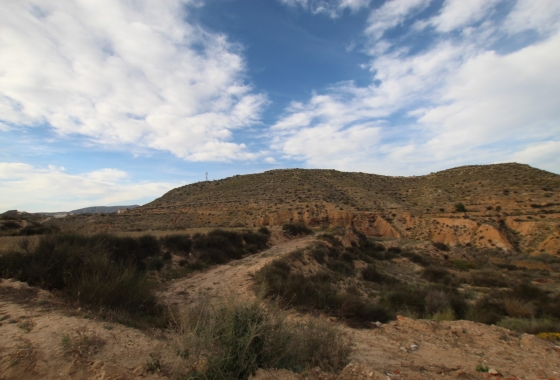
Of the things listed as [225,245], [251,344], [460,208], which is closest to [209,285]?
[225,245]

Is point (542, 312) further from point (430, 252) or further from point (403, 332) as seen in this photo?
point (430, 252)

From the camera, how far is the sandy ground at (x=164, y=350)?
13.3 ft

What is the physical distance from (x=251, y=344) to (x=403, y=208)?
42.3 m

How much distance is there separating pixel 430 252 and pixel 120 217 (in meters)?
38.4

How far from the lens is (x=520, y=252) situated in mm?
28812

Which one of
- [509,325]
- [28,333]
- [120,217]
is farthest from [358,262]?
[120,217]

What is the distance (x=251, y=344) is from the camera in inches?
165

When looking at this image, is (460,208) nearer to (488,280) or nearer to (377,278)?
(488,280)

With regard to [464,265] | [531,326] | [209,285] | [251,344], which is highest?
[251,344]

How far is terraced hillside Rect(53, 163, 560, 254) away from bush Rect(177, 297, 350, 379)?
29.7 meters

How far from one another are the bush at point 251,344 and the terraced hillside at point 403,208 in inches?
1168

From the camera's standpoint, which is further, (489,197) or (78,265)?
(489,197)

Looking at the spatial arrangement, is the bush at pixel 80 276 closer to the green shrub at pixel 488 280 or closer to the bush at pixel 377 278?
the bush at pixel 377 278

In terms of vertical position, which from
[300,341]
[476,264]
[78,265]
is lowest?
[476,264]
